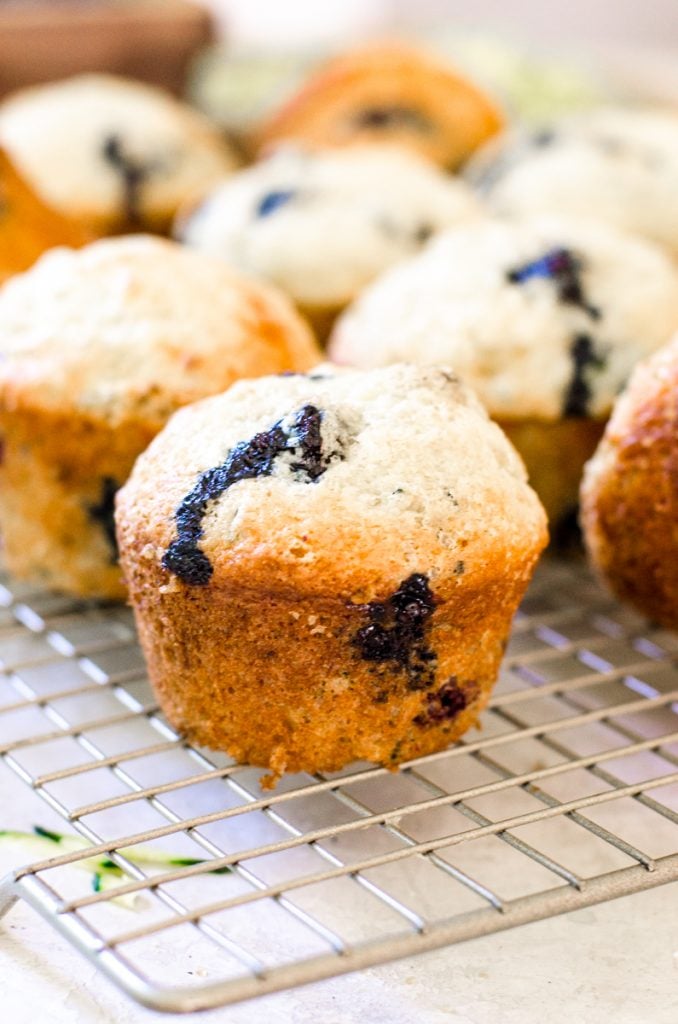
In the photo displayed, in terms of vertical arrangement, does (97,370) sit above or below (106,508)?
above

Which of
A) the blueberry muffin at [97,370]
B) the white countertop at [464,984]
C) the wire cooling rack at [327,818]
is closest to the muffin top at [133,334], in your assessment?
the blueberry muffin at [97,370]

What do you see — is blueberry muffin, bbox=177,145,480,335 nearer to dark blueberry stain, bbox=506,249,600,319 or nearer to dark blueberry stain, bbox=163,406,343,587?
dark blueberry stain, bbox=506,249,600,319

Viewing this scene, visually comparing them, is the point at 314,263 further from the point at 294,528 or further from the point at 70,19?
the point at 70,19

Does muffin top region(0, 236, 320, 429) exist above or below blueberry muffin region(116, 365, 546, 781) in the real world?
above

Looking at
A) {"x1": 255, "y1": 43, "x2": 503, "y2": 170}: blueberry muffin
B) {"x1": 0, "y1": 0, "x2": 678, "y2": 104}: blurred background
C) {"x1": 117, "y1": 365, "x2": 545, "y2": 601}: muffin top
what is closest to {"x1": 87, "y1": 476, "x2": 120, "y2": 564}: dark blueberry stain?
{"x1": 117, "y1": 365, "x2": 545, "y2": 601}: muffin top

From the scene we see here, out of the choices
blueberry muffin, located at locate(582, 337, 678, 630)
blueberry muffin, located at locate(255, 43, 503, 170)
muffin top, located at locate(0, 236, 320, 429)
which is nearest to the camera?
blueberry muffin, located at locate(582, 337, 678, 630)

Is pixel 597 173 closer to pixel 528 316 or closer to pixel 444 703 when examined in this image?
pixel 528 316

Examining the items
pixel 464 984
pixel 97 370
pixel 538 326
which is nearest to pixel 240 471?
pixel 97 370

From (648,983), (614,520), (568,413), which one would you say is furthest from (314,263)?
(648,983)
